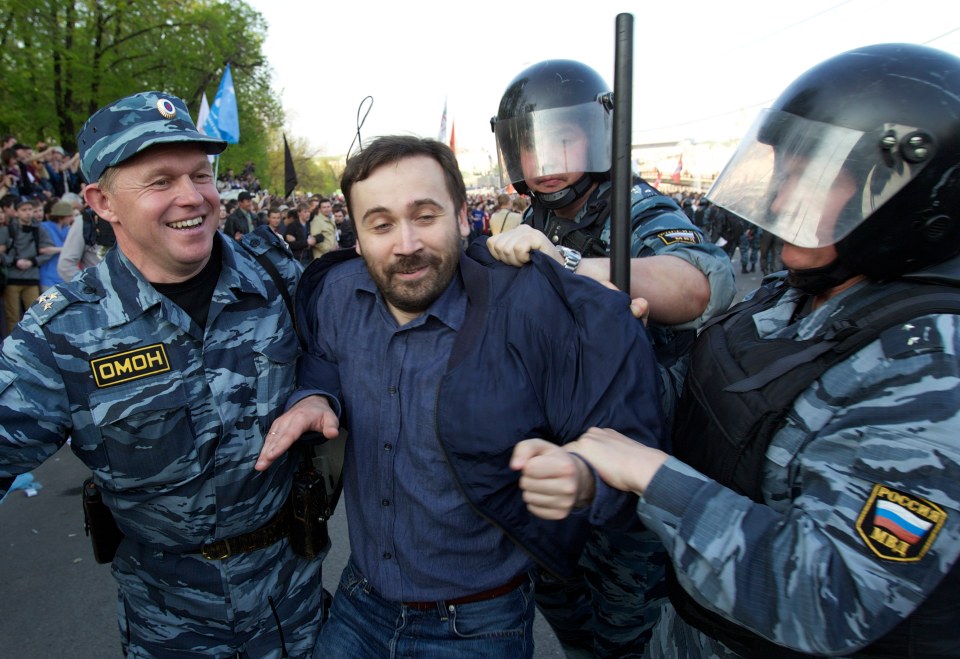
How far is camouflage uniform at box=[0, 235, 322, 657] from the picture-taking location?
1589 mm

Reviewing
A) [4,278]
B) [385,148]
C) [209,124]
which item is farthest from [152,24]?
[385,148]

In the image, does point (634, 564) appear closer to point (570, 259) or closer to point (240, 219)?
point (570, 259)

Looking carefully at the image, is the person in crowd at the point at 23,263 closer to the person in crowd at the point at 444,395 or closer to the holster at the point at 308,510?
the holster at the point at 308,510

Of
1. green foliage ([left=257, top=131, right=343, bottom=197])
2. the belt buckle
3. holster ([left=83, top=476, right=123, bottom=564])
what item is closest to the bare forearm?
the belt buckle

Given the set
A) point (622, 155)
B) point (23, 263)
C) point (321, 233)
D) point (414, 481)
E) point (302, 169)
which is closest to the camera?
point (622, 155)

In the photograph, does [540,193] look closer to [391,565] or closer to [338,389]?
[338,389]

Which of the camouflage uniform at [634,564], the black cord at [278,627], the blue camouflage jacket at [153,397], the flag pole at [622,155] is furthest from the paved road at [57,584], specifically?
the flag pole at [622,155]

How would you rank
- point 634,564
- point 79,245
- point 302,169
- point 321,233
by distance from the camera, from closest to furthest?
point 634,564 < point 79,245 < point 321,233 < point 302,169

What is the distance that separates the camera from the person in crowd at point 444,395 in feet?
4.76

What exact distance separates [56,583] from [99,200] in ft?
8.61

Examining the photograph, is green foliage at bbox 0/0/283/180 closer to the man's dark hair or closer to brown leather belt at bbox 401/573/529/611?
the man's dark hair

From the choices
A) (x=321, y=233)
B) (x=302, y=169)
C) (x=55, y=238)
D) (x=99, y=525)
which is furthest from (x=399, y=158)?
(x=302, y=169)

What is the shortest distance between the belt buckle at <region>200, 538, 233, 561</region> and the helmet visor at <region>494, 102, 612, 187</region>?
1.69m

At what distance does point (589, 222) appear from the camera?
2309 millimetres
